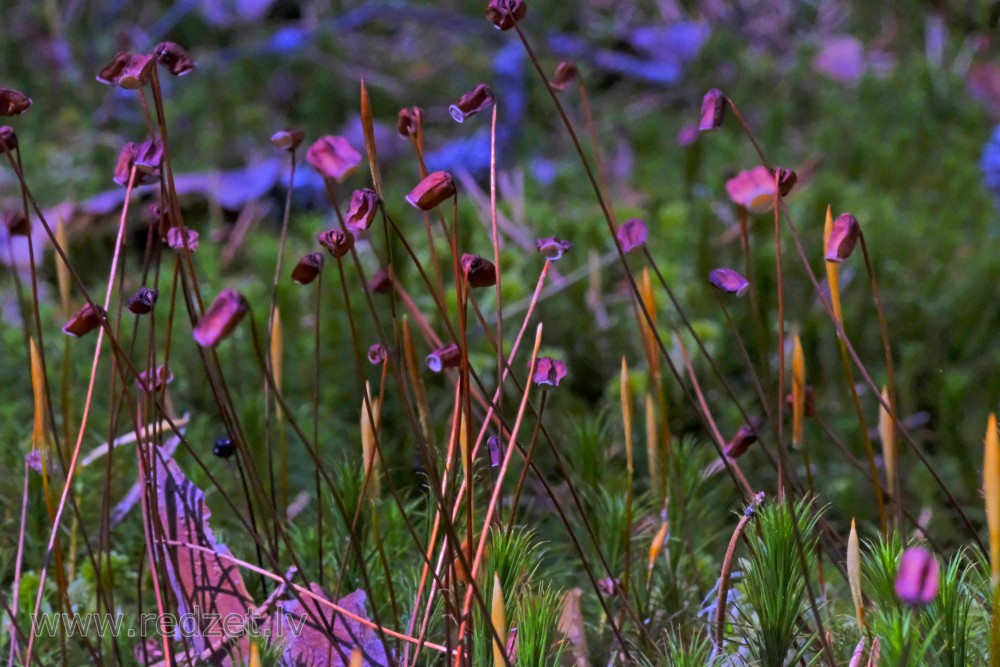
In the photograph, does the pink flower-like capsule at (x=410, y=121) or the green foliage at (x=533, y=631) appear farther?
the pink flower-like capsule at (x=410, y=121)

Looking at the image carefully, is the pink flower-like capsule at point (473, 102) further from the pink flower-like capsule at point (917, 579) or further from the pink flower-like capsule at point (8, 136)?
the pink flower-like capsule at point (917, 579)

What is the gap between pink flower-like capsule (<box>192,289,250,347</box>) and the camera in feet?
1.96

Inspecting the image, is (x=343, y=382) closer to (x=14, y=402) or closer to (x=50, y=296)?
(x=14, y=402)

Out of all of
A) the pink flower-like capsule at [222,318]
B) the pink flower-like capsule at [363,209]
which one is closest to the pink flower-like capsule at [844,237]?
the pink flower-like capsule at [363,209]

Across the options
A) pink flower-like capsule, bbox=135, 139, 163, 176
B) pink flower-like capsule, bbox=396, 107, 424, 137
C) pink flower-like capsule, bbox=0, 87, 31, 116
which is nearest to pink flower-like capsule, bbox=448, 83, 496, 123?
pink flower-like capsule, bbox=396, 107, 424, 137

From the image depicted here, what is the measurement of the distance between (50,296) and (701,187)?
1703 millimetres

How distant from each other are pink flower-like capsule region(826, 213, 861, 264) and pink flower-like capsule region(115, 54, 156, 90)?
0.63 meters

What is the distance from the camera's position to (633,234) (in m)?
0.97

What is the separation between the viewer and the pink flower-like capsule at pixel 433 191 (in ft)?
2.56

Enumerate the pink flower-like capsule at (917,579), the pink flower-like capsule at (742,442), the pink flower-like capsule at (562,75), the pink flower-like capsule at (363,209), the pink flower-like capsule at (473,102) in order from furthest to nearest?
1. the pink flower-like capsule at (562,75)
2. the pink flower-like capsule at (742,442)
3. the pink flower-like capsule at (473,102)
4. the pink flower-like capsule at (363,209)
5. the pink flower-like capsule at (917,579)

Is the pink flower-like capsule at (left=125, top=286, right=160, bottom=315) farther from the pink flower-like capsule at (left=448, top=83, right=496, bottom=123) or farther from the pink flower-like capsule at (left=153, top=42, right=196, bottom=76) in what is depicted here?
the pink flower-like capsule at (left=448, top=83, right=496, bottom=123)

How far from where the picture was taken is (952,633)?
2.58 ft

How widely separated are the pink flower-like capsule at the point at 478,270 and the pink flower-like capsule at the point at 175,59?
340mm

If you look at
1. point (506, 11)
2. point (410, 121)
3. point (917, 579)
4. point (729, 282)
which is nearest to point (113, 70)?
point (410, 121)
